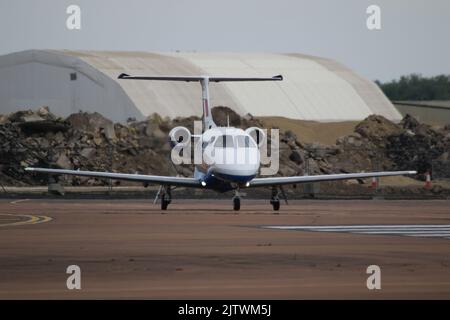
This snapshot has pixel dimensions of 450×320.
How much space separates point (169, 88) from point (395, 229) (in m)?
65.5

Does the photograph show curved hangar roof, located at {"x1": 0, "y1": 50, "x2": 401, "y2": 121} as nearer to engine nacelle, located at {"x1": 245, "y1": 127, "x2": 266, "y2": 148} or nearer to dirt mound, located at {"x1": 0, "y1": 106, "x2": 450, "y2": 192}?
dirt mound, located at {"x1": 0, "y1": 106, "x2": 450, "y2": 192}

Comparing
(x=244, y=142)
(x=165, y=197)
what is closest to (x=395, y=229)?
(x=244, y=142)

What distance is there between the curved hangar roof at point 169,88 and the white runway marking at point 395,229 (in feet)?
188

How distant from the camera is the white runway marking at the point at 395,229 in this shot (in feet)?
104

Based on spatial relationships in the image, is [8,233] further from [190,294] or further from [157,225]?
[190,294]

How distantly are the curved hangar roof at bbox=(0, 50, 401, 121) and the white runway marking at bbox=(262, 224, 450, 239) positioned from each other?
57245 millimetres

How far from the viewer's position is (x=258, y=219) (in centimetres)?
3925

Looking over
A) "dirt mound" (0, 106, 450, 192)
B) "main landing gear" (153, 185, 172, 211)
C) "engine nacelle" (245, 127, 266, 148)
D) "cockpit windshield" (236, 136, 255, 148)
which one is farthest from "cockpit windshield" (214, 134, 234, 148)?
"dirt mound" (0, 106, 450, 192)

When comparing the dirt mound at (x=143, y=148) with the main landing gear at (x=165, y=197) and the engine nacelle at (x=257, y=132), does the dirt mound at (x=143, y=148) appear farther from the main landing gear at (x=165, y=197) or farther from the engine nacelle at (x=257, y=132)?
the main landing gear at (x=165, y=197)

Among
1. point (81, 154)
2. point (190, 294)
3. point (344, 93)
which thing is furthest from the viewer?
point (344, 93)

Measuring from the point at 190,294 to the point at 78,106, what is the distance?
79445 millimetres

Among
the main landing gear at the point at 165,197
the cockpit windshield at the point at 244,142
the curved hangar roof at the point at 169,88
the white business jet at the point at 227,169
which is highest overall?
the curved hangar roof at the point at 169,88

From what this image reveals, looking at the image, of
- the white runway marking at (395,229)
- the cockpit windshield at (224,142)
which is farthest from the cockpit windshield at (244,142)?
the white runway marking at (395,229)

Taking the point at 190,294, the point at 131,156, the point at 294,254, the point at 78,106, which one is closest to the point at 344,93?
the point at 78,106
